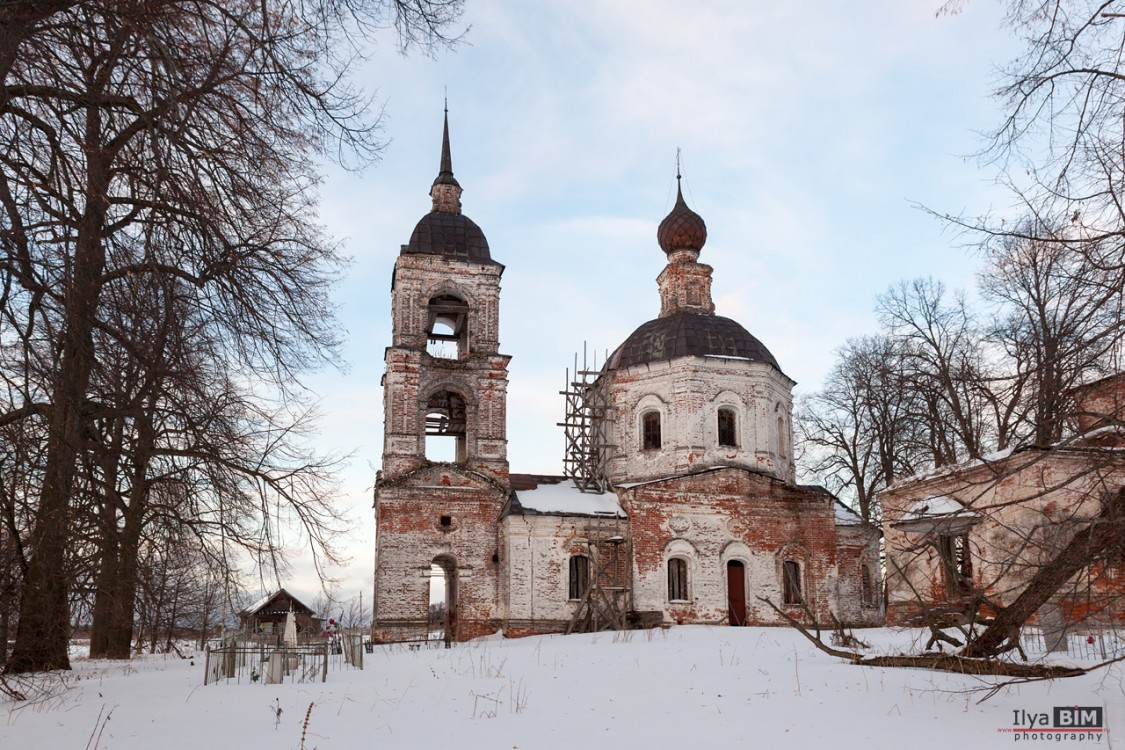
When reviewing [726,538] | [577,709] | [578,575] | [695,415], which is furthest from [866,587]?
[577,709]

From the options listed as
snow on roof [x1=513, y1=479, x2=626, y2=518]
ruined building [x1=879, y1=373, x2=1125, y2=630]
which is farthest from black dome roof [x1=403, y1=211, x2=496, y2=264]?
ruined building [x1=879, y1=373, x2=1125, y2=630]

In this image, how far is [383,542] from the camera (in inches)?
1022

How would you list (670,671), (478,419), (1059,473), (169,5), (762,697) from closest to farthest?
(169,5) < (762,697) < (670,671) < (1059,473) < (478,419)

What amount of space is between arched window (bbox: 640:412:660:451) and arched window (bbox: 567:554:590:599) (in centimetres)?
419

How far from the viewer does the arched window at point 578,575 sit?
88.2 feet

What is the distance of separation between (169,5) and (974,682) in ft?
28.9

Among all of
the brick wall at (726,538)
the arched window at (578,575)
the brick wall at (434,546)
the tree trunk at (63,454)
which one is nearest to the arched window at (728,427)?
the brick wall at (726,538)

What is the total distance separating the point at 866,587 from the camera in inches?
1206

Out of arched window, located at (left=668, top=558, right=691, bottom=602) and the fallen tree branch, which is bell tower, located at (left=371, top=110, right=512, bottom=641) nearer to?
arched window, located at (left=668, top=558, right=691, bottom=602)

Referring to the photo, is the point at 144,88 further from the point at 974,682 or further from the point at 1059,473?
the point at 1059,473

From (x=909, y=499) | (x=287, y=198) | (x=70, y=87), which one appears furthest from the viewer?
(x=909, y=499)

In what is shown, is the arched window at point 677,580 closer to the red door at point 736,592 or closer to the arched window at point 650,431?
the red door at point 736,592

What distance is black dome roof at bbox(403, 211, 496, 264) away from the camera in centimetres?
2855

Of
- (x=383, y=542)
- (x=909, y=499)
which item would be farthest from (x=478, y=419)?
(x=909, y=499)
